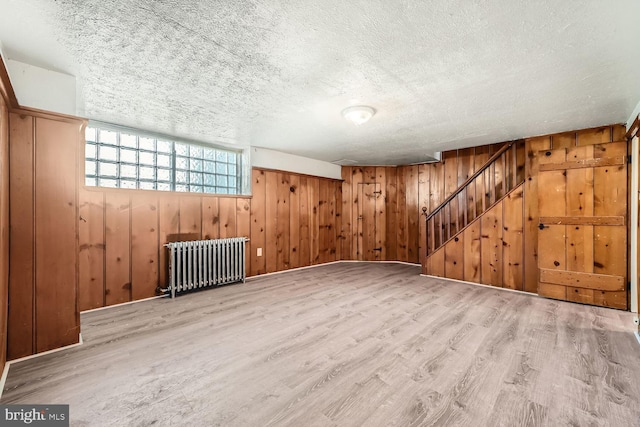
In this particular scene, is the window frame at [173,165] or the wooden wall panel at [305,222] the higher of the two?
→ the window frame at [173,165]

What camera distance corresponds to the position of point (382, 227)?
6359 millimetres

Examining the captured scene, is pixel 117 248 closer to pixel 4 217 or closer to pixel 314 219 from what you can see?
pixel 4 217

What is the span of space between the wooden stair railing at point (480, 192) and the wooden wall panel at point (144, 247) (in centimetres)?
423

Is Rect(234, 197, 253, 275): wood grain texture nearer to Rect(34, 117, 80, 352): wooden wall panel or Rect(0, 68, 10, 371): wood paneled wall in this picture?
Rect(34, 117, 80, 352): wooden wall panel

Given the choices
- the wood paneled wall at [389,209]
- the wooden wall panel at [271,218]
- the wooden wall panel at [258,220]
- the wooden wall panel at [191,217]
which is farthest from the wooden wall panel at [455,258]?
the wooden wall panel at [191,217]

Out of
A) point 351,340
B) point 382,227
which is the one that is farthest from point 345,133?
point 382,227

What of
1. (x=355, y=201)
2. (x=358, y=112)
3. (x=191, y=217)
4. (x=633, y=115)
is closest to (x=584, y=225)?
(x=633, y=115)

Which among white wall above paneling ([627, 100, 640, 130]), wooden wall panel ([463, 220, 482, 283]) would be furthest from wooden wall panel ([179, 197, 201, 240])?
white wall above paneling ([627, 100, 640, 130])

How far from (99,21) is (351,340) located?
2832 mm

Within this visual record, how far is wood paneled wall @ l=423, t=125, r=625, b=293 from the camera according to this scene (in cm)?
361

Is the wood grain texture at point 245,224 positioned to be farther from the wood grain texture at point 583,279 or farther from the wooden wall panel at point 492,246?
the wood grain texture at point 583,279

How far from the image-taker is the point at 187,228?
3.95m

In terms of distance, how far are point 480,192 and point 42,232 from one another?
586 centimetres

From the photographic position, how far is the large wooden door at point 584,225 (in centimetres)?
317
